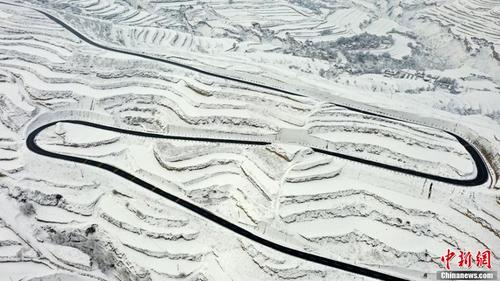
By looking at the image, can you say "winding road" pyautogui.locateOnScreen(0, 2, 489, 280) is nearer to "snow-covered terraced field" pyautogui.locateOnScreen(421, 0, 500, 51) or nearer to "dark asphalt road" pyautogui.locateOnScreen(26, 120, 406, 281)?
"dark asphalt road" pyautogui.locateOnScreen(26, 120, 406, 281)

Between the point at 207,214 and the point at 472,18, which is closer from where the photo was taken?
the point at 207,214

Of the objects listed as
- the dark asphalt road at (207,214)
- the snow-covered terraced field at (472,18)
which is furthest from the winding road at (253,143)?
the snow-covered terraced field at (472,18)

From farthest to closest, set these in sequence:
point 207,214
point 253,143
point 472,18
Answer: point 472,18
point 253,143
point 207,214

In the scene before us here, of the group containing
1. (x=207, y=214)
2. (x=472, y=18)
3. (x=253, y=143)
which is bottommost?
(x=207, y=214)

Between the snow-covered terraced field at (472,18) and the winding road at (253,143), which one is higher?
the snow-covered terraced field at (472,18)

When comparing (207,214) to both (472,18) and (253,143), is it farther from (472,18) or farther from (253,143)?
(472,18)

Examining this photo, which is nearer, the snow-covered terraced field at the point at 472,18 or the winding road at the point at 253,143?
the winding road at the point at 253,143

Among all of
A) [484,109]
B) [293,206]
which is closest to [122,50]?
[293,206]

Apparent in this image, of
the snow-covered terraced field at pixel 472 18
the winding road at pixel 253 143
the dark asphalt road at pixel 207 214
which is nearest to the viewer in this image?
the dark asphalt road at pixel 207 214

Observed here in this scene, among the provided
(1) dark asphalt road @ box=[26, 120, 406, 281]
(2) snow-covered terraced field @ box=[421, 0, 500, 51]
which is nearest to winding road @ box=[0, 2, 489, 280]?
(1) dark asphalt road @ box=[26, 120, 406, 281]

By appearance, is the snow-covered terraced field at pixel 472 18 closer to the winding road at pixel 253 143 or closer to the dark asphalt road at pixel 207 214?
the winding road at pixel 253 143

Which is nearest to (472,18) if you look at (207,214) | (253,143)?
(253,143)
